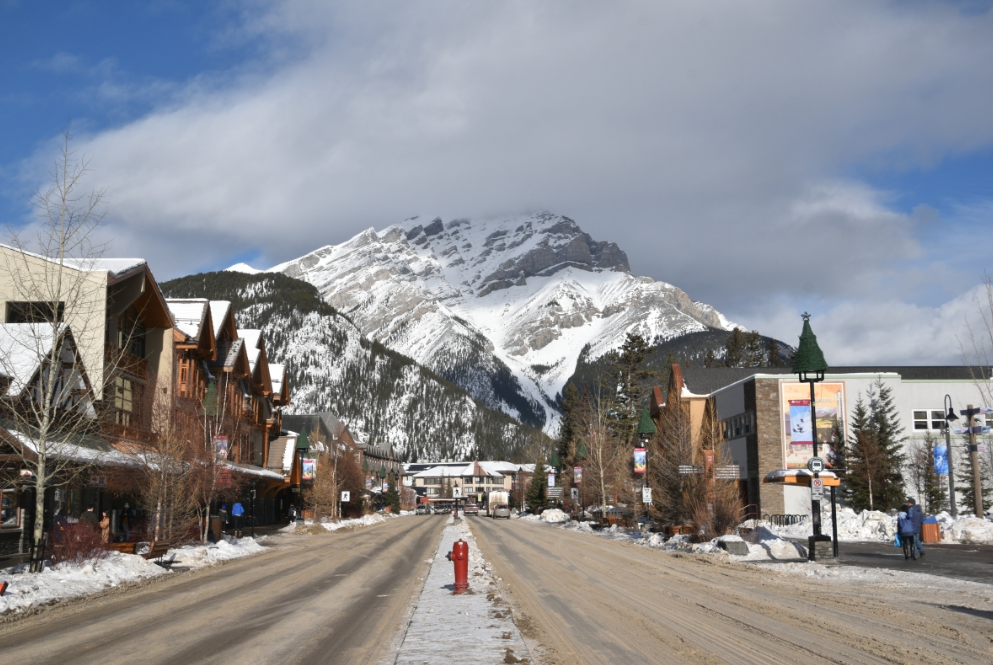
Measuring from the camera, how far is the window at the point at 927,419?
177 feet

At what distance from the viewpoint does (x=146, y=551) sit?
24.2 m

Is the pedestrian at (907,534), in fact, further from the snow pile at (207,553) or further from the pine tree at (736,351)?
the pine tree at (736,351)

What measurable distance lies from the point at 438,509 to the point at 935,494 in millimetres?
134668

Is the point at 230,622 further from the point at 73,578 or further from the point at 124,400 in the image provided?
the point at 124,400

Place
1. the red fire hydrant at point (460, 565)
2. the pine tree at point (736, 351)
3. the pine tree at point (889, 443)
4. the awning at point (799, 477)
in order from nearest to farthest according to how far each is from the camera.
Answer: the red fire hydrant at point (460, 565)
the awning at point (799, 477)
the pine tree at point (889, 443)
the pine tree at point (736, 351)

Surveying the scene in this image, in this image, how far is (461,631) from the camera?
1200 centimetres

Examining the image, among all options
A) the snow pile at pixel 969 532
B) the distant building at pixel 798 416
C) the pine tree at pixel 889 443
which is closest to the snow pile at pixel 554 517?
the distant building at pixel 798 416

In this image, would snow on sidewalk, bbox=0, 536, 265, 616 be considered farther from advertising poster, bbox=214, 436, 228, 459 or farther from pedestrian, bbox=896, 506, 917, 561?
pedestrian, bbox=896, 506, 917, 561

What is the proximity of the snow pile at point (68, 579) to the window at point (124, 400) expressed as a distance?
10.7 meters

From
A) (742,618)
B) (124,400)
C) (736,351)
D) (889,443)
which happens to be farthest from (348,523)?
(736,351)

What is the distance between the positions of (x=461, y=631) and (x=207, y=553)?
1833cm

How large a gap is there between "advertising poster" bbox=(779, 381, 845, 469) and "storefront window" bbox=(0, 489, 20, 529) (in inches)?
1676

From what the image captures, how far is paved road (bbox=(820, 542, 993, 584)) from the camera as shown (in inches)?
800

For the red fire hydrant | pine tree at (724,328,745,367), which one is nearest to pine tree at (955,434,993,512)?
Result: the red fire hydrant
